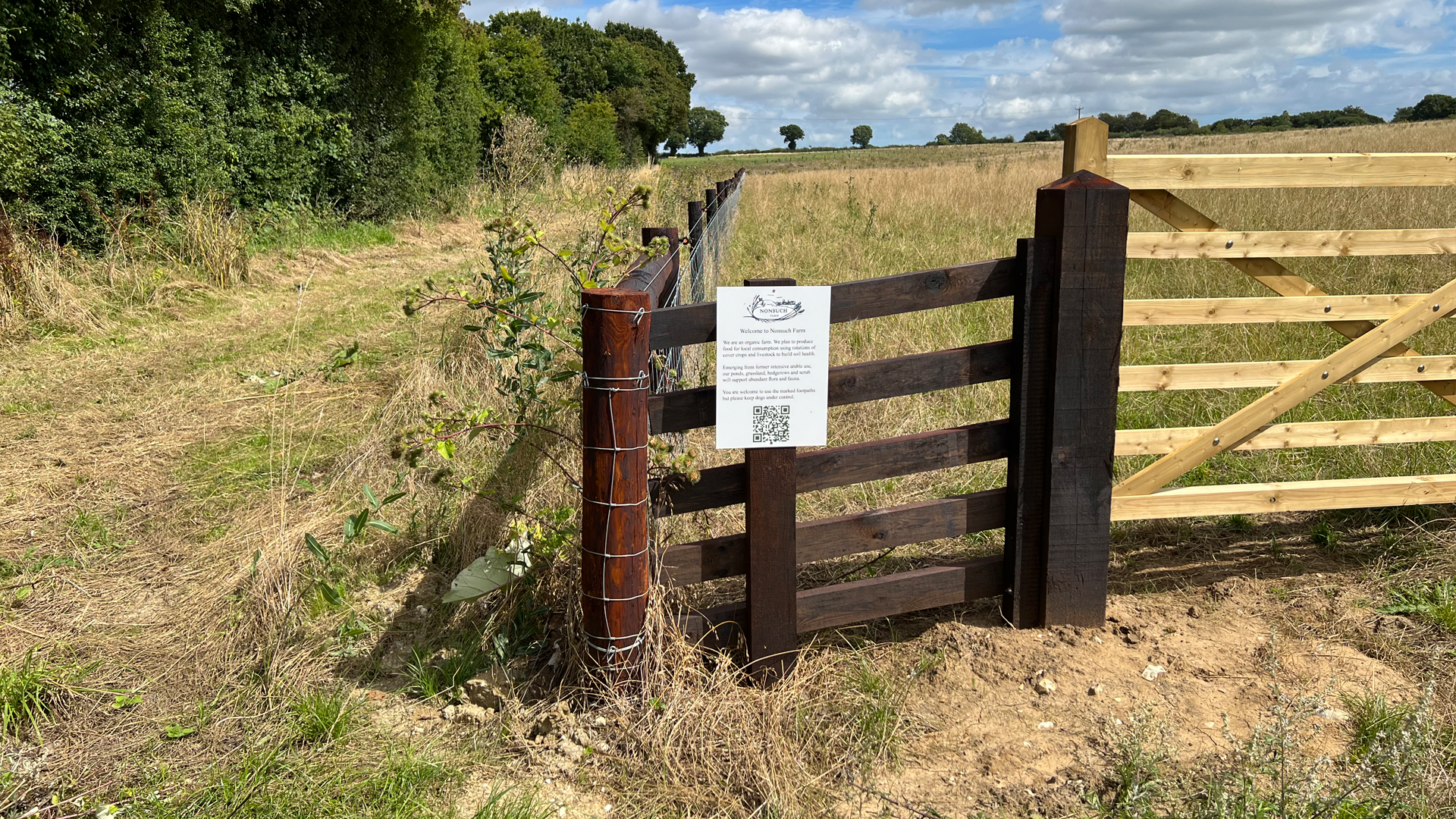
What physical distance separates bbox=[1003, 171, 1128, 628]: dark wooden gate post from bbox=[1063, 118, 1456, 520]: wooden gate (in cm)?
23

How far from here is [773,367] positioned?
273cm

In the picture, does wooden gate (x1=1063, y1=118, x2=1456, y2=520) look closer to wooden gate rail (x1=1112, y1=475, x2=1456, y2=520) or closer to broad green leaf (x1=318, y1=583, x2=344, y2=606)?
wooden gate rail (x1=1112, y1=475, x2=1456, y2=520)

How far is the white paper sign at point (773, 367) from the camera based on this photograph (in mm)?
2676

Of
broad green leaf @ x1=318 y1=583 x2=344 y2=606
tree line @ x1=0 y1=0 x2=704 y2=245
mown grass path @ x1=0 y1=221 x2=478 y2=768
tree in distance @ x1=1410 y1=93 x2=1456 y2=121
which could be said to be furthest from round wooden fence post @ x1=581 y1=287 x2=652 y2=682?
tree in distance @ x1=1410 y1=93 x2=1456 y2=121

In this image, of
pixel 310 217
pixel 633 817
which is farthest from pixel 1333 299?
pixel 310 217

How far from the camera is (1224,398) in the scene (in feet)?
17.4

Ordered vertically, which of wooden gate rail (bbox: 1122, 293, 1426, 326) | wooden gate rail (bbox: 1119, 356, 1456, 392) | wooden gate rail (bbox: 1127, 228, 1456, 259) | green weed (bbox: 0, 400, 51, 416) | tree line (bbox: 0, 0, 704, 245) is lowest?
green weed (bbox: 0, 400, 51, 416)

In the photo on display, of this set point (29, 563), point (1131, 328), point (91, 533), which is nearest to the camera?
point (29, 563)

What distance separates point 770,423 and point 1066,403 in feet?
3.36

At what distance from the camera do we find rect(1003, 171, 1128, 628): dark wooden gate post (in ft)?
A: 9.43

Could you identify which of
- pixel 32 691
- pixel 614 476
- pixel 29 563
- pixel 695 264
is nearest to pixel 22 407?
pixel 29 563

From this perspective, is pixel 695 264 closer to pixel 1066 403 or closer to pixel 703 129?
pixel 1066 403

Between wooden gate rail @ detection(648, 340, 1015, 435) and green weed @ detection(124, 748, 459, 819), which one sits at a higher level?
wooden gate rail @ detection(648, 340, 1015, 435)

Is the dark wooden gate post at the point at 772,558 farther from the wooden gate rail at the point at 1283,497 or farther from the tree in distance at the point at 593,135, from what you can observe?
the tree in distance at the point at 593,135
